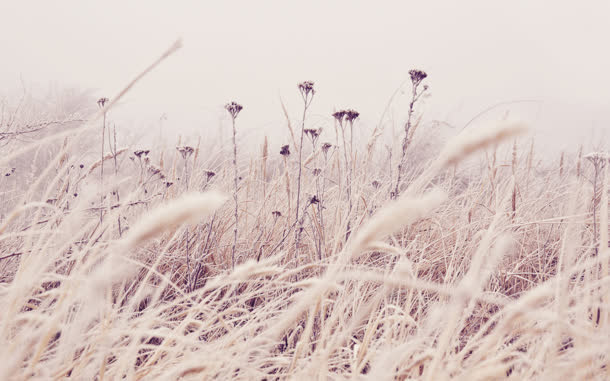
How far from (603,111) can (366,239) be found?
12590mm

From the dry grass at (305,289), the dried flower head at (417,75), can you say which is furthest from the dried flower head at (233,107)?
the dried flower head at (417,75)

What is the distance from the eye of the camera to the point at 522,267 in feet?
5.49

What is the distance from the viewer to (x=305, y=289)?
0.96m

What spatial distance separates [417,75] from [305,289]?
0.75m

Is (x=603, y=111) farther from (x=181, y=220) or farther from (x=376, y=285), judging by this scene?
(x=181, y=220)

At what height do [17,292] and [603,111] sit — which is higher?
[603,111]

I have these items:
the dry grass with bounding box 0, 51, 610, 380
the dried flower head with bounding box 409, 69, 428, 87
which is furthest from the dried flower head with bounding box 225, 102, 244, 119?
the dried flower head with bounding box 409, 69, 428, 87

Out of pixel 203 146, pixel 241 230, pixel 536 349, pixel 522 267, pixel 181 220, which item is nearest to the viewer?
pixel 181 220

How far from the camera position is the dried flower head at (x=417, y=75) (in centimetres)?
129

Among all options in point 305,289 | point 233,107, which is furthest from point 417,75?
point 305,289

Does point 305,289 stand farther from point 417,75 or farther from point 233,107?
point 417,75

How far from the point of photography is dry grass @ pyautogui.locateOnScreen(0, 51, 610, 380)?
51cm

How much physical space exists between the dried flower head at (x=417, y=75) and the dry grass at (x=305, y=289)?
34 cm

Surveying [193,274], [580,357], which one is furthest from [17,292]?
[193,274]
